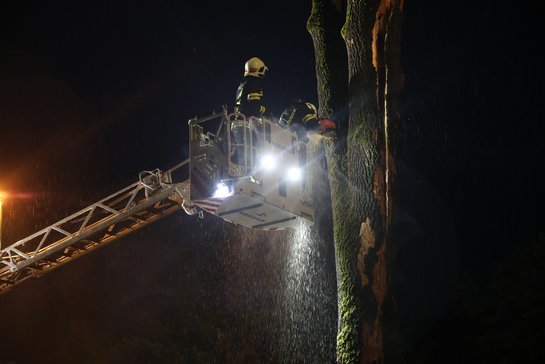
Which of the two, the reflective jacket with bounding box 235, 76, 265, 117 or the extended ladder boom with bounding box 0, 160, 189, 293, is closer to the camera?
the reflective jacket with bounding box 235, 76, 265, 117

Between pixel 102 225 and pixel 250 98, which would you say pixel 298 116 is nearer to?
pixel 250 98

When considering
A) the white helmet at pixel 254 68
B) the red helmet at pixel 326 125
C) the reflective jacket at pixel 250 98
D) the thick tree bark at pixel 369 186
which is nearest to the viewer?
the reflective jacket at pixel 250 98

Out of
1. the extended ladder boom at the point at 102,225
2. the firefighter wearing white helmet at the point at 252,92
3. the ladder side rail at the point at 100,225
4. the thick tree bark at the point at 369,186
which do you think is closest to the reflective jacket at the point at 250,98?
the firefighter wearing white helmet at the point at 252,92

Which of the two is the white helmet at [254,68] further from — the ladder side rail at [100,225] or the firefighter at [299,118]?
the ladder side rail at [100,225]

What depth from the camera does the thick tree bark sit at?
11.9 m

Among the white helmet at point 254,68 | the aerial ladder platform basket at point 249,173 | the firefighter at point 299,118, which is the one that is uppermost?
the white helmet at point 254,68

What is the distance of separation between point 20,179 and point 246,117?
14999mm

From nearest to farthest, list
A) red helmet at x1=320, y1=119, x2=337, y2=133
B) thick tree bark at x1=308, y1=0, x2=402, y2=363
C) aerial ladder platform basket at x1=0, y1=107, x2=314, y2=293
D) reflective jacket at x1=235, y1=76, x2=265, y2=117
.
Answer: aerial ladder platform basket at x1=0, y1=107, x2=314, y2=293 < reflective jacket at x1=235, y1=76, x2=265, y2=117 < red helmet at x1=320, y1=119, x2=337, y2=133 < thick tree bark at x1=308, y1=0, x2=402, y2=363

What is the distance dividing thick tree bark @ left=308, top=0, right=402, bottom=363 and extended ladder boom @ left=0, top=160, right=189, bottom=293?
2981mm

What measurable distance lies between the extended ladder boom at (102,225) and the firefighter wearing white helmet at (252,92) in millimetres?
2168

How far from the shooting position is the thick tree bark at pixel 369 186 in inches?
470

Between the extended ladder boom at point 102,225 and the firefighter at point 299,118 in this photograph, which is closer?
the firefighter at point 299,118

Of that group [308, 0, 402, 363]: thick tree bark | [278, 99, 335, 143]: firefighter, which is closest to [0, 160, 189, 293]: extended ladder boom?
[278, 99, 335, 143]: firefighter

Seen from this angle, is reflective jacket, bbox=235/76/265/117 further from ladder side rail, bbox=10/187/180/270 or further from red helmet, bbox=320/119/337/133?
ladder side rail, bbox=10/187/180/270
